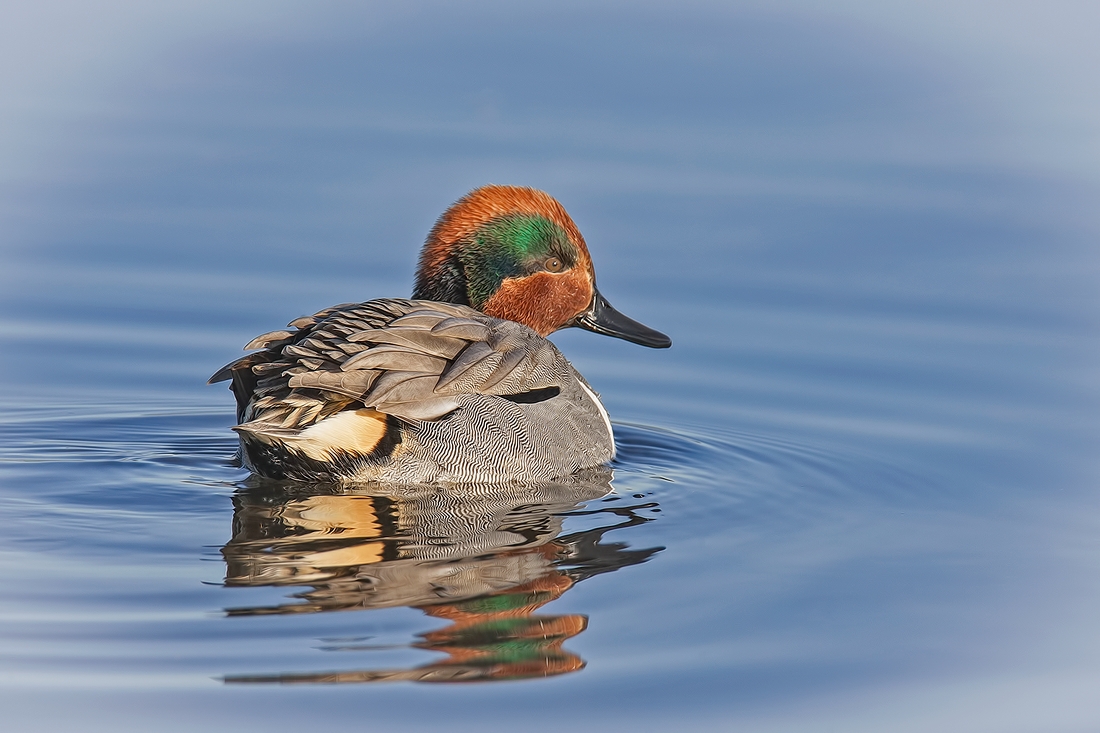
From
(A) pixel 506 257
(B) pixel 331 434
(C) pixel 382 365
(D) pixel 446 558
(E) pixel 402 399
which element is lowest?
(D) pixel 446 558

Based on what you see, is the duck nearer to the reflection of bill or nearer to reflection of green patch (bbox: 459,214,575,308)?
reflection of green patch (bbox: 459,214,575,308)

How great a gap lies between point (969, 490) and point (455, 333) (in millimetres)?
2552

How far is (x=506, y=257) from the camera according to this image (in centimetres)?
817

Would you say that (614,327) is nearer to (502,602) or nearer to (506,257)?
(506,257)

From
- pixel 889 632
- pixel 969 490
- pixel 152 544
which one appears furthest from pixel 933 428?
pixel 152 544

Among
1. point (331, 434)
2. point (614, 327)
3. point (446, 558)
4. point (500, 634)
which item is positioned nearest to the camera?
point (500, 634)

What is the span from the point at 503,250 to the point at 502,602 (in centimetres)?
273

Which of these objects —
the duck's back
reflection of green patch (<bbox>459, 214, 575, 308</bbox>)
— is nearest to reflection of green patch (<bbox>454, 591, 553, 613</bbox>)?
the duck's back

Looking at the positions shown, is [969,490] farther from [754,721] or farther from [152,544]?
[152,544]

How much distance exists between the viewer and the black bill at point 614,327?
874 centimetres

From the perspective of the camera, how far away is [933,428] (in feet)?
27.8

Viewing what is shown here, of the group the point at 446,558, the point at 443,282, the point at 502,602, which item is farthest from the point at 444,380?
the point at 502,602

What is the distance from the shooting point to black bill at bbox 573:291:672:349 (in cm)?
874

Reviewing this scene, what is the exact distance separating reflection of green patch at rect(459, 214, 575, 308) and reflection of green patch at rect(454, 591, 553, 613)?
2591 mm
